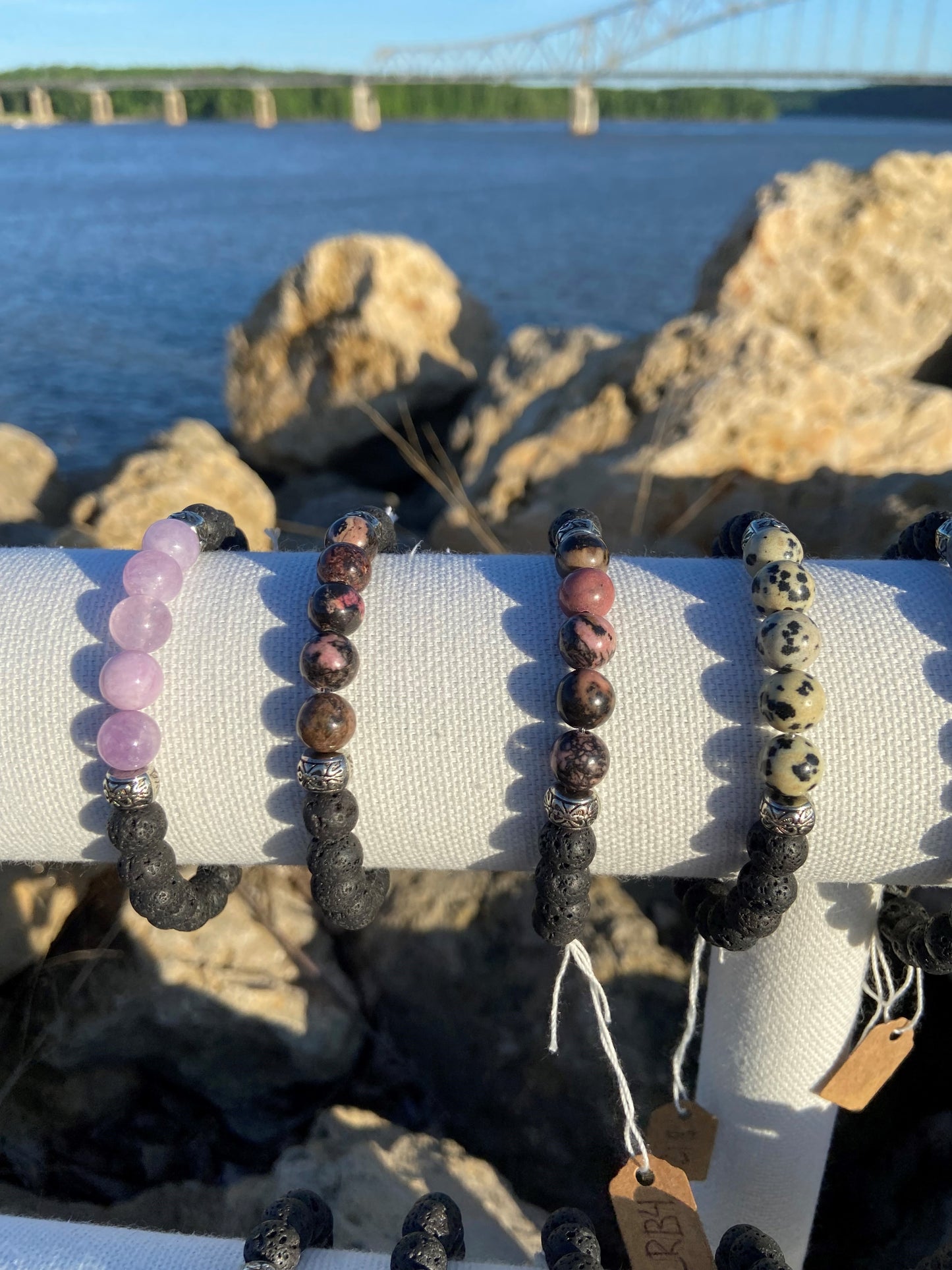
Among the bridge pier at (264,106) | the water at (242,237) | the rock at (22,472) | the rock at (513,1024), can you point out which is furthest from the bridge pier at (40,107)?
the rock at (513,1024)

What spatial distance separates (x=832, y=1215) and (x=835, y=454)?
1.38 meters

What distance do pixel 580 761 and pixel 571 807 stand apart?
0.05m

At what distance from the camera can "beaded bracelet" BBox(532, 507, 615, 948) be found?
728 millimetres

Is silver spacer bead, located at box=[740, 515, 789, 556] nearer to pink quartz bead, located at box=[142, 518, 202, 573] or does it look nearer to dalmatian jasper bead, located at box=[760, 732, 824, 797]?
dalmatian jasper bead, located at box=[760, 732, 824, 797]

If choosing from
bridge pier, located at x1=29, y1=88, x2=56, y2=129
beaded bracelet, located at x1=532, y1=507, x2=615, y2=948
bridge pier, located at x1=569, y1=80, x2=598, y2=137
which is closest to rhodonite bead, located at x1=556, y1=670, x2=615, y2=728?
beaded bracelet, located at x1=532, y1=507, x2=615, y2=948

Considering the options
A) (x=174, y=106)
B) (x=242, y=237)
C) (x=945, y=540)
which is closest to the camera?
(x=945, y=540)

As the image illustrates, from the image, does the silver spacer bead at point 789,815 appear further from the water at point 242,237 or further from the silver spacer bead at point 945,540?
the water at point 242,237

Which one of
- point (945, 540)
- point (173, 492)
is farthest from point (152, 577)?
point (173, 492)

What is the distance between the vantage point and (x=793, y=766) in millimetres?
715

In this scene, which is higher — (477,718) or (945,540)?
(945,540)

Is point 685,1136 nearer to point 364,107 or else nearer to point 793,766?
point 793,766

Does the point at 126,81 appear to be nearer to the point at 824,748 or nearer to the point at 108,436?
the point at 108,436

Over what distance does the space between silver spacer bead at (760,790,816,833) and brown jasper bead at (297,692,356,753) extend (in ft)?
1.13

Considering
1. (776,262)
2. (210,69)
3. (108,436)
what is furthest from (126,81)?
(776,262)
